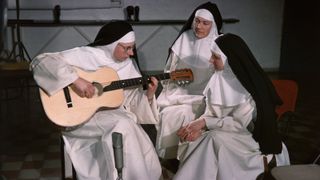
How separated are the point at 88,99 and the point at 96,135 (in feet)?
0.88

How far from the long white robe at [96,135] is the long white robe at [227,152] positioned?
311 mm

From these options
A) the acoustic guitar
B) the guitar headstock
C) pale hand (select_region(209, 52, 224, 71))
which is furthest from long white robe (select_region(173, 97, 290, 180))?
the acoustic guitar

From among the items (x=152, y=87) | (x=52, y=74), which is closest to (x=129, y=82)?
(x=152, y=87)

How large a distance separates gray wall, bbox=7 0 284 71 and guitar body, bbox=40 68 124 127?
4.67m

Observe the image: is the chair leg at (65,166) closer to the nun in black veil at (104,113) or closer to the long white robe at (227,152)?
the nun in black veil at (104,113)

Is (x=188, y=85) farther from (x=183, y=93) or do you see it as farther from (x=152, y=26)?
(x=152, y=26)

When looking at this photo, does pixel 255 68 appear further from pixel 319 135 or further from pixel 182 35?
pixel 319 135

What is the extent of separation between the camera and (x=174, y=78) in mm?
3301

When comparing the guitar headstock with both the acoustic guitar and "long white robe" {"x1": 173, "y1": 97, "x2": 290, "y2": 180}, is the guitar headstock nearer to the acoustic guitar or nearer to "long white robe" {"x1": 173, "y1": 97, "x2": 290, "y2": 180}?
the acoustic guitar

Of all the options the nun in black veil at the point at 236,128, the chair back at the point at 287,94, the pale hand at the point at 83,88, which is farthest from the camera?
the chair back at the point at 287,94

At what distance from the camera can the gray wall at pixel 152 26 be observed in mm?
7484

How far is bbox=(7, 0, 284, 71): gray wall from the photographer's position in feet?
24.6

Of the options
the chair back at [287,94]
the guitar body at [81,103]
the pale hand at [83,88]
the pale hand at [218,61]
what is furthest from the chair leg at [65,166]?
the chair back at [287,94]

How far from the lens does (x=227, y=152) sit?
2.88 metres
